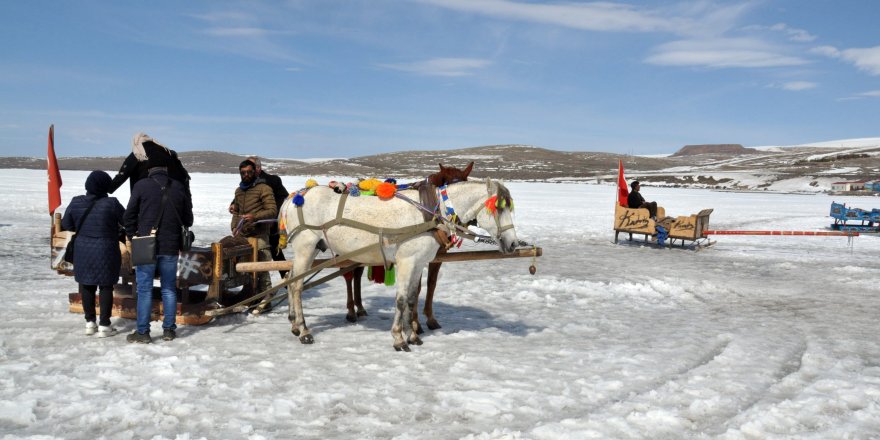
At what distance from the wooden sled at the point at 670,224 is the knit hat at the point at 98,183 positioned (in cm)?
1379

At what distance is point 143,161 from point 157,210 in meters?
0.72

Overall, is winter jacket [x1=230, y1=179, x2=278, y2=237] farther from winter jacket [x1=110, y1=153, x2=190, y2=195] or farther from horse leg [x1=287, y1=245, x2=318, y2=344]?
horse leg [x1=287, y1=245, x2=318, y2=344]

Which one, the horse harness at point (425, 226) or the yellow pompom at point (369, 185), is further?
the yellow pompom at point (369, 185)

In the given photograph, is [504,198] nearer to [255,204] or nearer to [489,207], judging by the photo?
[489,207]

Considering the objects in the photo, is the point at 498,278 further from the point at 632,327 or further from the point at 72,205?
the point at 72,205

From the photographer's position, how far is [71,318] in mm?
7191

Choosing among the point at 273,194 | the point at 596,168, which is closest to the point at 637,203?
the point at 273,194

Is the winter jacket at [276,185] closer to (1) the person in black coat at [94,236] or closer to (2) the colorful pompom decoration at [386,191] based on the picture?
(1) the person in black coat at [94,236]

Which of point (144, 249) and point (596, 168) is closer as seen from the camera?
point (144, 249)

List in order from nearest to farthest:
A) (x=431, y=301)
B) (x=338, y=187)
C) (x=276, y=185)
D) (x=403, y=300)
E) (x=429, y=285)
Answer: (x=403, y=300), (x=338, y=187), (x=431, y=301), (x=429, y=285), (x=276, y=185)

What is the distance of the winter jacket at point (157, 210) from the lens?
6043 mm

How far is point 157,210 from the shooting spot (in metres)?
6.07

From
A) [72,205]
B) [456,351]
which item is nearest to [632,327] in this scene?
[456,351]

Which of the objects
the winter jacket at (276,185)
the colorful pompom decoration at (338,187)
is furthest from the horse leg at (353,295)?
the winter jacket at (276,185)
